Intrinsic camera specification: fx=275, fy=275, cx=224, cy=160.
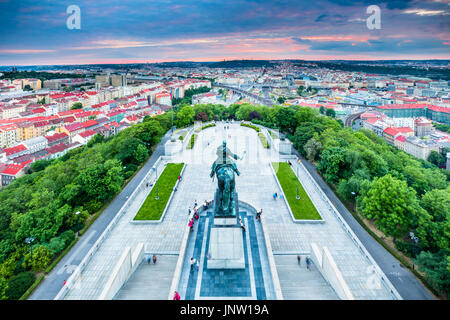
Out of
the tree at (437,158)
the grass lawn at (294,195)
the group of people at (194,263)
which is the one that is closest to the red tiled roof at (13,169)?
the grass lawn at (294,195)

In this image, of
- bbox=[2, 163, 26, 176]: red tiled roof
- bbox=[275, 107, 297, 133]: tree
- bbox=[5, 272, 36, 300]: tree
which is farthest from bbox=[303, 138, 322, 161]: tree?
bbox=[2, 163, 26, 176]: red tiled roof

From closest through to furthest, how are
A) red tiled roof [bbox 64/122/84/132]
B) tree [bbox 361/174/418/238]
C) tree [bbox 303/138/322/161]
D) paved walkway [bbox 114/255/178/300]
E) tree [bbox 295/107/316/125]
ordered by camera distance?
paved walkway [bbox 114/255/178/300], tree [bbox 361/174/418/238], tree [bbox 303/138/322/161], tree [bbox 295/107/316/125], red tiled roof [bbox 64/122/84/132]

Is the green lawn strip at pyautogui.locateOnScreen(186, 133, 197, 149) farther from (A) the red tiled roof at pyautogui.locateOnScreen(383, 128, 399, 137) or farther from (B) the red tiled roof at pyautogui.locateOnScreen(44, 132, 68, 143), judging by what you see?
(A) the red tiled roof at pyautogui.locateOnScreen(383, 128, 399, 137)

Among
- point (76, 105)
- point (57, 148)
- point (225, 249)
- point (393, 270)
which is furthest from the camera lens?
point (76, 105)

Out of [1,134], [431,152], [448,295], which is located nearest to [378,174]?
[448,295]

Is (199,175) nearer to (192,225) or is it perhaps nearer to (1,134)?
(192,225)

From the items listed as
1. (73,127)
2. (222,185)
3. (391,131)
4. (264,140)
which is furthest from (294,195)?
(73,127)

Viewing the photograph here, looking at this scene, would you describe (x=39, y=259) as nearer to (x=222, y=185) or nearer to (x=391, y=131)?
(x=222, y=185)
